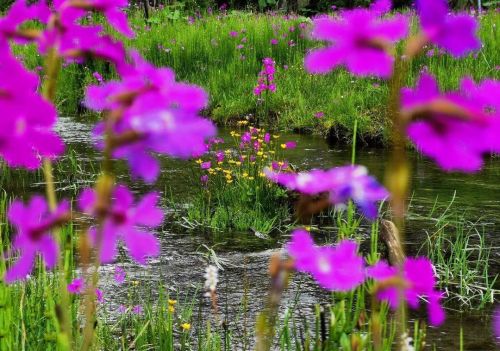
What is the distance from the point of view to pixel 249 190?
445 centimetres

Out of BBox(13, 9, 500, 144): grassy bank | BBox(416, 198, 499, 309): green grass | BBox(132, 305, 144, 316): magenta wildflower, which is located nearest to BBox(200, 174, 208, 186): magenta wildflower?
BBox(416, 198, 499, 309): green grass

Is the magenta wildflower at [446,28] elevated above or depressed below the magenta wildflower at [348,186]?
above

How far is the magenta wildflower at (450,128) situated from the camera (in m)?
0.42

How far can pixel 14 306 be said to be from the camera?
6.40ft

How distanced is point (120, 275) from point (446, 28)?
101 inches

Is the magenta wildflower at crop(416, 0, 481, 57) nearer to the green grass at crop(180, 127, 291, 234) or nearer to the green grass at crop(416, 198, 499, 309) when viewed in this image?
the green grass at crop(416, 198, 499, 309)

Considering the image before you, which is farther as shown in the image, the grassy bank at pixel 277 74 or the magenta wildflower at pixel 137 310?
the grassy bank at pixel 277 74

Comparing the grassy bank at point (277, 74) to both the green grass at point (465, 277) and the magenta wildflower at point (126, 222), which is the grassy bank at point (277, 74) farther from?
the magenta wildflower at point (126, 222)

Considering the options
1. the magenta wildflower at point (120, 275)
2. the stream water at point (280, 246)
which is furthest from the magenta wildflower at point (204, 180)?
the magenta wildflower at point (120, 275)

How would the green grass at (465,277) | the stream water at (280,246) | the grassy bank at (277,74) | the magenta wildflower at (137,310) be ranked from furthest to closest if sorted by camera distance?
the grassy bank at (277,74), the green grass at (465,277), the stream water at (280,246), the magenta wildflower at (137,310)

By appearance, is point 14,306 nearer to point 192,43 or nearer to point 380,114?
point 380,114

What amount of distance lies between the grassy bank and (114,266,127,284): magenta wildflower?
143 inches

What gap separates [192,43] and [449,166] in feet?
29.0

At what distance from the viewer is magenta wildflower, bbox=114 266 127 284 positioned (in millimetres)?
2903
